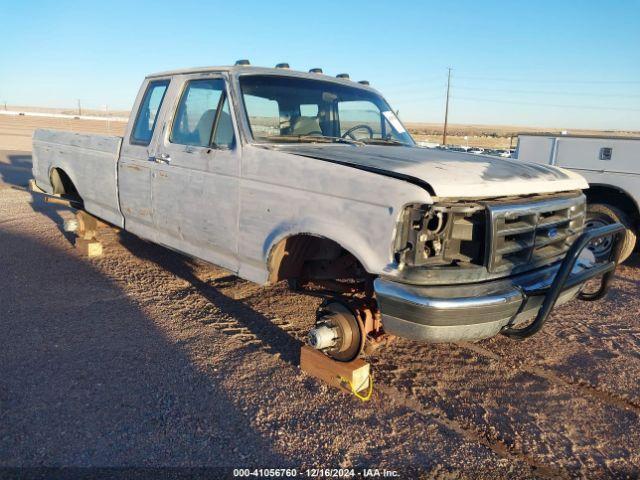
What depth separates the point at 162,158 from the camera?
4500 millimetres

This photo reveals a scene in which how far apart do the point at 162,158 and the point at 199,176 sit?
25.4 inches

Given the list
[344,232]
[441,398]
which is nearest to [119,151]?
[344,232]

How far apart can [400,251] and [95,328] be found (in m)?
2.80

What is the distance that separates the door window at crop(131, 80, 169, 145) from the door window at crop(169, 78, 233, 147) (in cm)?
38

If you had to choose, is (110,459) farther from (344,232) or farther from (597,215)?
(597,215)

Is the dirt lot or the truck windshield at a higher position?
the truck windshield

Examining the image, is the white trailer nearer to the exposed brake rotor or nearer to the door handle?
the exposed brake rotor

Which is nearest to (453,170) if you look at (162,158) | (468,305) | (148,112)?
(468,305)

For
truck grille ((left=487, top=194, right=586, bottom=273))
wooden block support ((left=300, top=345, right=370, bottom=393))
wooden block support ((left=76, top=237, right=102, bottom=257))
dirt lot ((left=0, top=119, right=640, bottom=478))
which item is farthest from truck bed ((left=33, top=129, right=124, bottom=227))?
truck grille ((left=487, top=194, right=586, bottom=273))

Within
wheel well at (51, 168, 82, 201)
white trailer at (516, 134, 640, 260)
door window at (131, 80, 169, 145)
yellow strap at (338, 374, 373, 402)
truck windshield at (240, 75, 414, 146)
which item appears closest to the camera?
yellow strap at (338, 374, 373, 402)

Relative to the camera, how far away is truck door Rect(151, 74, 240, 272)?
3.84 metres

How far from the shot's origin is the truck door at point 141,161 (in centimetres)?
477

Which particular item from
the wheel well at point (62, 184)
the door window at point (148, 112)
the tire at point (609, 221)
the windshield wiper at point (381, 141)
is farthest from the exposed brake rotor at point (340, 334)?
the wheel well at point (62, 184)

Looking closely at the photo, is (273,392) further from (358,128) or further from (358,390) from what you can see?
(358,128)
